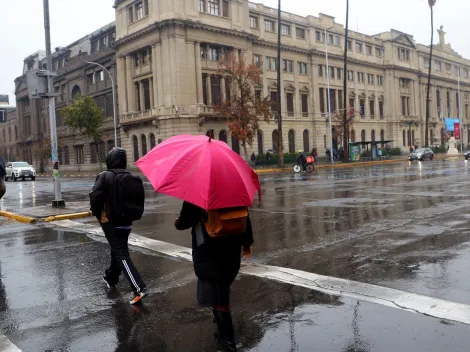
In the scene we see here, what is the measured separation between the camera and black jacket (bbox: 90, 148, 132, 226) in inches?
206

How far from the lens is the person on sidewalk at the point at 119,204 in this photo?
5.24m

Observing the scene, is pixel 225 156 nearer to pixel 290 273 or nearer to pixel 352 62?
pixel 290 273

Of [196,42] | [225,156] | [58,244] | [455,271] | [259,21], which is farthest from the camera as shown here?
[259,21]

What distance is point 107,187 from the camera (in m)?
5.26

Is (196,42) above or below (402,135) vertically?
above

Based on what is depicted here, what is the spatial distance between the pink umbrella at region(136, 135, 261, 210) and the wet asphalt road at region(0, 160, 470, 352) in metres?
1.44

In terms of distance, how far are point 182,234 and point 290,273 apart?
3781mm

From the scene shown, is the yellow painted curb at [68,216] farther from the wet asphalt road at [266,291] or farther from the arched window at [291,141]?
the arched window at [291,141]

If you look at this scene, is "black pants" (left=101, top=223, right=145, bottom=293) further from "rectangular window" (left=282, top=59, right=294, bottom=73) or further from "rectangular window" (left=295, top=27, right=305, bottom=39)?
"rectangular window" (left=295, top=27, right=305, bottom=39)

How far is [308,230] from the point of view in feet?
31.9

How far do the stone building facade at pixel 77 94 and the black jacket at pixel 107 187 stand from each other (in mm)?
49304

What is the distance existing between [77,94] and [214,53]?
1588cm

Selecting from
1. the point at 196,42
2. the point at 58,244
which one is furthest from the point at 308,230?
the point at 196,42

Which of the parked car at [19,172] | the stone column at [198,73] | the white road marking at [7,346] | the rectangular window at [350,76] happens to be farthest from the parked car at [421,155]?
the white road marking at [7,346]
